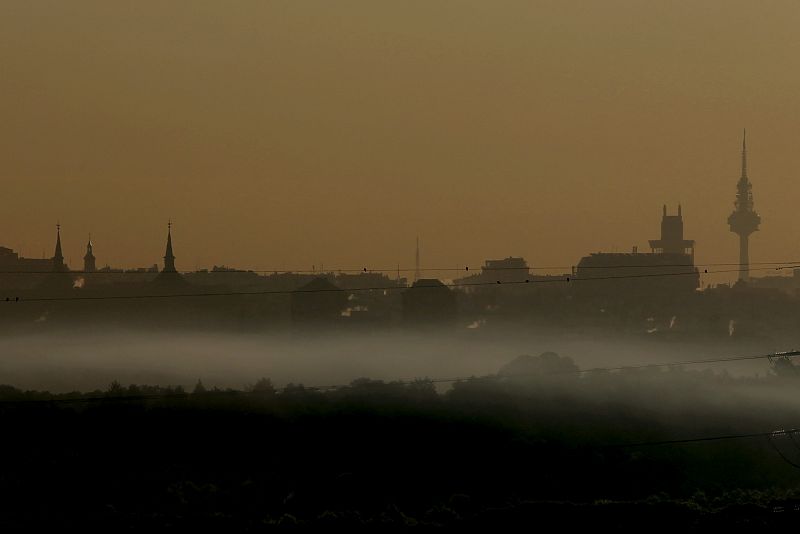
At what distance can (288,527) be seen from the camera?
198 metres

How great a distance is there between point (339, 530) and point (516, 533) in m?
18.0

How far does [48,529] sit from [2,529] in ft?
16.9

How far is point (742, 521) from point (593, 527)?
43.2 feet

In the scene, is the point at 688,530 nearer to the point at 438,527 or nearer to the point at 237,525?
the point at 438,527

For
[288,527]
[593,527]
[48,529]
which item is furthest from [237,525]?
[593,527]

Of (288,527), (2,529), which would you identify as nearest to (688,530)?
(288,527)

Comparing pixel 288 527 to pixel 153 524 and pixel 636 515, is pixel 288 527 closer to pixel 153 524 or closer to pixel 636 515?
pixel 153 524

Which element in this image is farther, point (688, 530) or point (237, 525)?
point (237, 525)

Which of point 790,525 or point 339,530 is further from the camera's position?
point 339,530

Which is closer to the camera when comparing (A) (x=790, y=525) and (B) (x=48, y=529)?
(A) (x=790, y=525)

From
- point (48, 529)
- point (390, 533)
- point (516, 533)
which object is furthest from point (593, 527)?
point (48, 529)

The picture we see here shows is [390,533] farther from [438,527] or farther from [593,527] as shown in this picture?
[593,527]

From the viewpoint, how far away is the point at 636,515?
194 metres

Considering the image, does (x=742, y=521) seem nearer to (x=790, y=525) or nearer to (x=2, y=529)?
(x=790, y=525)
